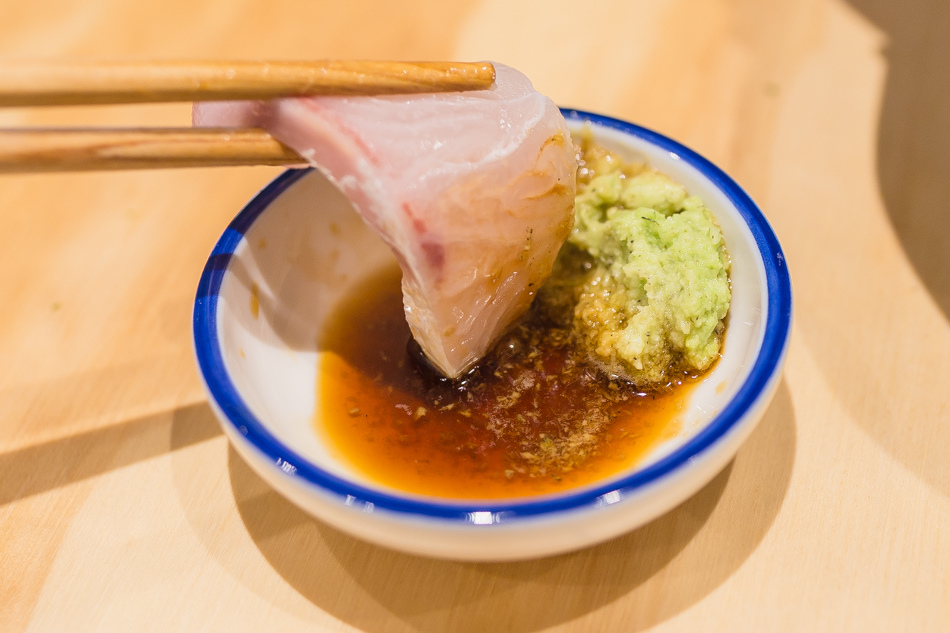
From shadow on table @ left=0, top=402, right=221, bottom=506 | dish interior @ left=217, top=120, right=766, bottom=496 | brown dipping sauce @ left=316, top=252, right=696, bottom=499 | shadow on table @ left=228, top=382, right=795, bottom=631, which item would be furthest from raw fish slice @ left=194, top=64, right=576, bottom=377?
shadow on table @ left=0, top=402, right=221, bottom=506

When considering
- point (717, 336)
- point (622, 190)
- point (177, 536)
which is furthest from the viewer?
point (622, 190)

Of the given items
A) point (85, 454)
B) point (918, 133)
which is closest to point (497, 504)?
point (85, 454)

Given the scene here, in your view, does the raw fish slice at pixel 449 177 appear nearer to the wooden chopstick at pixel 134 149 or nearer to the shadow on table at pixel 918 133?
the wooden chopstick at pixel 134 149

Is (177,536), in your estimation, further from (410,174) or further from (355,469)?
(410,174)

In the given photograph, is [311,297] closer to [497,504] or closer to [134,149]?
[134,149]

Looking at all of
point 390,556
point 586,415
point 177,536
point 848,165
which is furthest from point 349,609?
point 848,165

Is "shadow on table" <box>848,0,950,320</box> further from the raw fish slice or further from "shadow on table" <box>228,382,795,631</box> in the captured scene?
the raw fish slice

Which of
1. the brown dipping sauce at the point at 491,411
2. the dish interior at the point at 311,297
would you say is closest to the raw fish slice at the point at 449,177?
the brown dipping sauce at the point at 491,411
